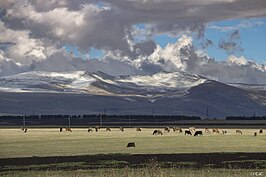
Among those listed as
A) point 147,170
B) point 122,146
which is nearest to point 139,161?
point 147,170

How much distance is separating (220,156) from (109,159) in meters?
10.1

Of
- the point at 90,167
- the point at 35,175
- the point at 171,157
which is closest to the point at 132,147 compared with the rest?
the point at 171,157

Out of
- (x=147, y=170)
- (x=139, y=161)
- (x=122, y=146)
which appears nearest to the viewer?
(x=147, y=170)

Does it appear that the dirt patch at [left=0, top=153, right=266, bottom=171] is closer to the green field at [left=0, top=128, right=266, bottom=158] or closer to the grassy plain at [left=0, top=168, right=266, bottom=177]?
the grassy plain at [left=0, top=168, right=266, bottom=177]

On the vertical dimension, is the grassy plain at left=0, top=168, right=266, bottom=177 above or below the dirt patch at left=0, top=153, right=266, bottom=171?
below

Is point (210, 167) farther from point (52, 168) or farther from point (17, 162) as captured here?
point (17, 162)

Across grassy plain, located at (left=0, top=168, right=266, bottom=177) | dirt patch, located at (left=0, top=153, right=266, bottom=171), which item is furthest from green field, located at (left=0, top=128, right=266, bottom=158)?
grassy plain, located at (left=0, top=168, right=266, bottom=177)

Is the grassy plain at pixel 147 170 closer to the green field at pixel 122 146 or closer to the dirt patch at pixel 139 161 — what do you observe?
the dirt patch at pixel 139 161

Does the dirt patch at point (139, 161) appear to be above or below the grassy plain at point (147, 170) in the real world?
above

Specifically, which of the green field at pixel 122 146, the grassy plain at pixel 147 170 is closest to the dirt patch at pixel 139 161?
the grassy plain at pixel 147 170

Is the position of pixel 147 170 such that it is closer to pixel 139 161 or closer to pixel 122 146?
pixel 139 161

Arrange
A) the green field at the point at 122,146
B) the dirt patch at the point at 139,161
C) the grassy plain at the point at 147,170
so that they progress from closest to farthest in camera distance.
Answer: the grassy plain at the point at 147,170
the dirt patch at the point at 139,161
the green field at the point at 122,146

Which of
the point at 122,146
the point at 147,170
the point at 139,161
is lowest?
the point at 147,170

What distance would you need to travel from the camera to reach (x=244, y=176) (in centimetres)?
3631
